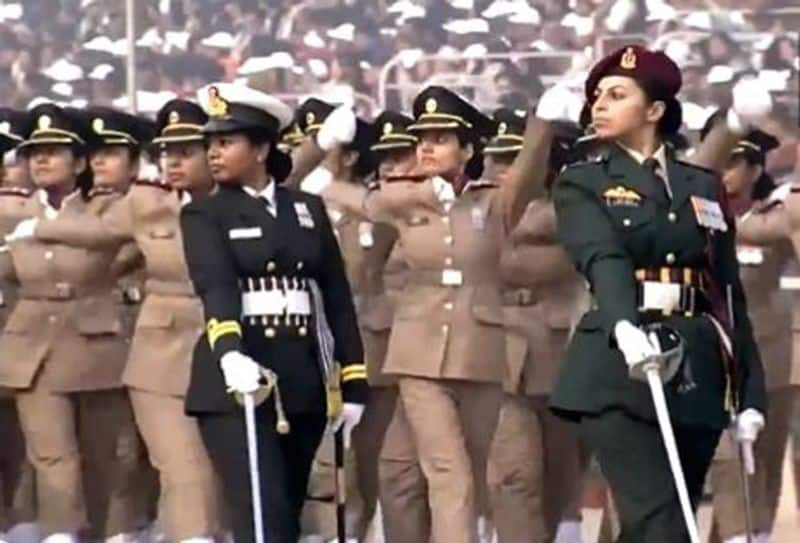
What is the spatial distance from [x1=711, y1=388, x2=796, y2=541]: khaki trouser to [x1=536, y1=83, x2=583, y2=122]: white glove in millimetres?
1739

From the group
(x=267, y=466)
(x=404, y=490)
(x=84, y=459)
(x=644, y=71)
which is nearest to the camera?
(x=644, y=71)

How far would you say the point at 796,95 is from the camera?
44.4 ft

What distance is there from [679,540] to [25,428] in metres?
3.69

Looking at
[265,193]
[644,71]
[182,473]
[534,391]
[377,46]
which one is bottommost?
[182,473]

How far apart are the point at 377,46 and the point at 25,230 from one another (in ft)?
11.8

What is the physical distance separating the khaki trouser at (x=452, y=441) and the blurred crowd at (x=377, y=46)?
8.66 ft

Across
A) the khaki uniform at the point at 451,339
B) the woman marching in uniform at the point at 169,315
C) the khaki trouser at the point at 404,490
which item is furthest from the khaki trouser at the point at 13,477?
the khaki uniform at the point at 451,339

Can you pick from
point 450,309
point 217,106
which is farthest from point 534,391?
point 217,106

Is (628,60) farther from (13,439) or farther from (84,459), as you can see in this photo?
(13,439)

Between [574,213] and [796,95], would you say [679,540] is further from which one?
[796,95]

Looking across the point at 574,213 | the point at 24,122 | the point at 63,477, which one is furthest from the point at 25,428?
the point at 574,213

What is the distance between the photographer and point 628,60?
7945mm

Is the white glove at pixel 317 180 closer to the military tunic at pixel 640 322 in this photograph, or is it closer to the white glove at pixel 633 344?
the military tunic at pixel 640 322

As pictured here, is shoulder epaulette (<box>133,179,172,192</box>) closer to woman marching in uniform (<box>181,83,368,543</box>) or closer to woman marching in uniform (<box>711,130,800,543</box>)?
woman marching in uniform (<box>181,83,368,543</box>)
